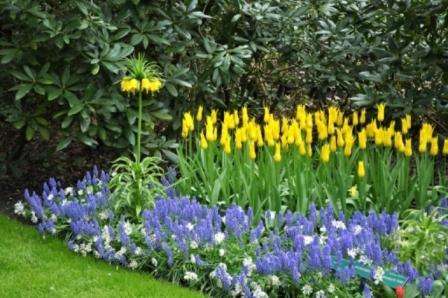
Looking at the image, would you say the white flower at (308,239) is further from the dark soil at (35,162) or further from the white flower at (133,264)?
the dark soil at (35,162)

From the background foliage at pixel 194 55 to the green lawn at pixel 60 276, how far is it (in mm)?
888

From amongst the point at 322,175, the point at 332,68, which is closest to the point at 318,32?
the point at 332,68

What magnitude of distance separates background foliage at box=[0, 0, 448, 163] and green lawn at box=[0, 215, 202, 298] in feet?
2.91

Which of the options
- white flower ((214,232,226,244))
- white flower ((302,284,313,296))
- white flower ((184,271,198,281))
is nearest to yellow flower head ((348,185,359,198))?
white flower ((214,232,226,244))

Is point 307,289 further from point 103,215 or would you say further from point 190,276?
point 103,215

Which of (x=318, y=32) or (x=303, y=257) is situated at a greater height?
(x=318, y=32)

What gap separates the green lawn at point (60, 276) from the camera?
414cm

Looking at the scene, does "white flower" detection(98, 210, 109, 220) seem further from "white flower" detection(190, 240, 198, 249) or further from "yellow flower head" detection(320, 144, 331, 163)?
"yellow flower head" detection(320, 144, 331, 163)

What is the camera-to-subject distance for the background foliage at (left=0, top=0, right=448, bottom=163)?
5332mm

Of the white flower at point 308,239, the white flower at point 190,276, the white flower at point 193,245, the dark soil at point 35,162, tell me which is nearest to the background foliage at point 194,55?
the dark soil at point 35,162

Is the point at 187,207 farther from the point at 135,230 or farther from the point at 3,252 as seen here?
the point at 3,252

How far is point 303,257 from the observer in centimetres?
405

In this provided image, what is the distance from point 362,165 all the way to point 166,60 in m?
2.00

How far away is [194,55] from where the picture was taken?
613 centimetres
